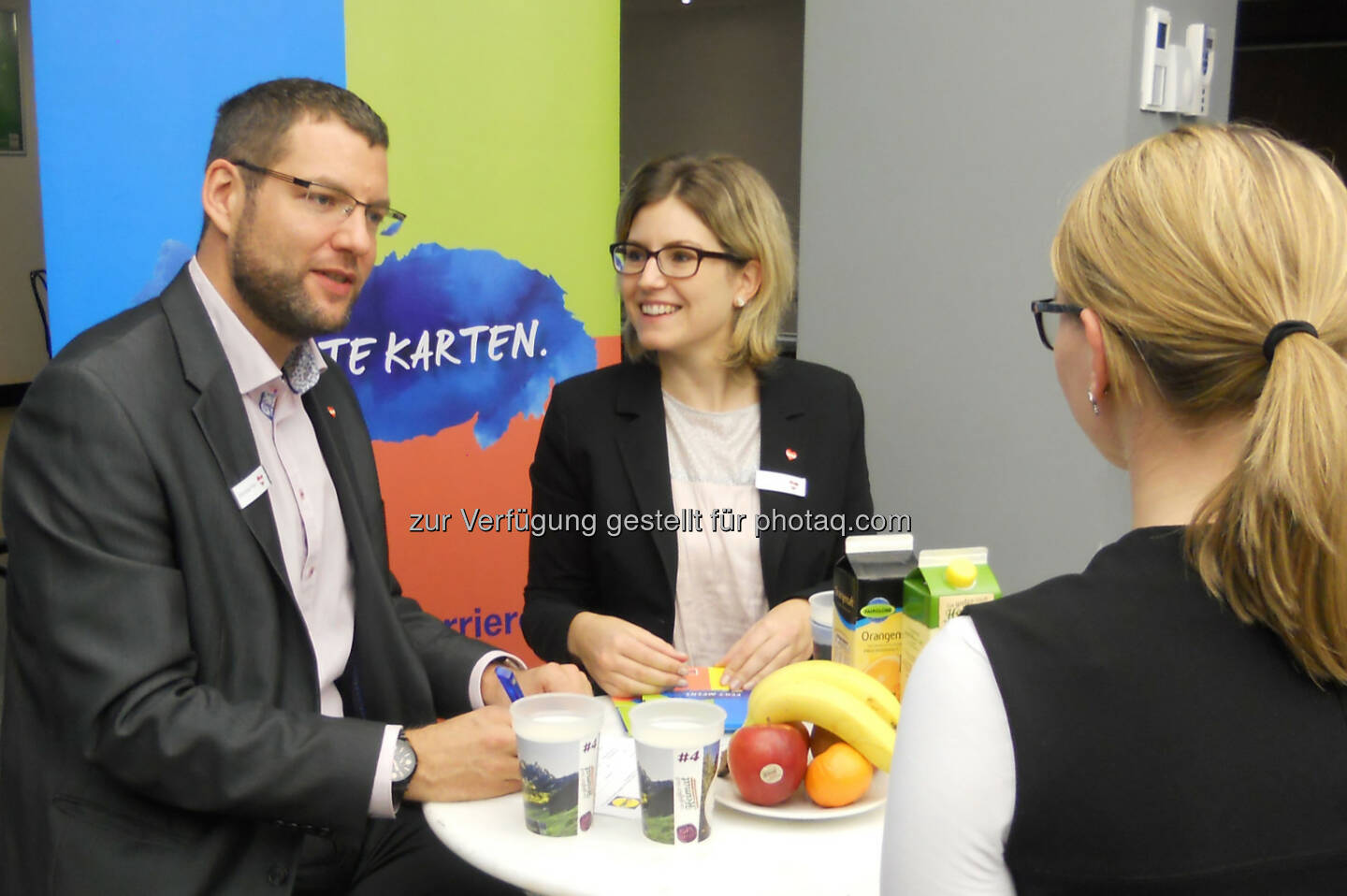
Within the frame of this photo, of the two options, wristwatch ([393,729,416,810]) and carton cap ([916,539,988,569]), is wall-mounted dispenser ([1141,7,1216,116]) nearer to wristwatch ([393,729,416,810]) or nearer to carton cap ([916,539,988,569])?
carton cap ([916,539,988,569])

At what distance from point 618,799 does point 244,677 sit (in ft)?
1.86

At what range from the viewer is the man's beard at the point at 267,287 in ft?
5.58

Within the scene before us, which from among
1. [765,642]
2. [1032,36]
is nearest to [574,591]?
[765,642]

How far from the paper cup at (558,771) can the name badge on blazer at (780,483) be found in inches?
36.9

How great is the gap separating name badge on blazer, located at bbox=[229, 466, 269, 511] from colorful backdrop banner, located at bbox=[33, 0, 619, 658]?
85 cm

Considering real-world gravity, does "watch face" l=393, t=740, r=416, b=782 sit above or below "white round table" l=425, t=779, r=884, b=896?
above

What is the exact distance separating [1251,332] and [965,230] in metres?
2.39

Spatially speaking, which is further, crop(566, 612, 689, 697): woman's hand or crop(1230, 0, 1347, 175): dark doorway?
crop(1230, 0, 1347, 175): dark doorway

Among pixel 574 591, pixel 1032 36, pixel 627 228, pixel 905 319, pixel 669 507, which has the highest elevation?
pixel 1032 36

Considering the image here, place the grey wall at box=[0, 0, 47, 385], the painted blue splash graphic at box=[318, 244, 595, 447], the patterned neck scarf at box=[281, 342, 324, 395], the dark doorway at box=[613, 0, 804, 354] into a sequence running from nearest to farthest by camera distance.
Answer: the patterned neck scarf at box=[281, 342, 324, 395] < the painted blue splash graphic at box=[318, 244, 595, 447] < the dark doorway at box=[613, 0, 804, 354] < the grey wall at box=[0, 0, 47, 385]

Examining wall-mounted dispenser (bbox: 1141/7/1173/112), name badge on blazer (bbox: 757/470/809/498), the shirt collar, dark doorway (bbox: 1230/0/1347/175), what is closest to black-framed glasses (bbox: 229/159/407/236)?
the shirt collar

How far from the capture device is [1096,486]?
3.03 meters

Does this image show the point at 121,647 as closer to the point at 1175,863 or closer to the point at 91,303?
the point at 91,303

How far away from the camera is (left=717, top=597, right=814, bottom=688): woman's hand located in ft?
5.65
